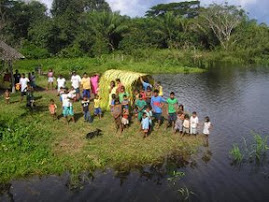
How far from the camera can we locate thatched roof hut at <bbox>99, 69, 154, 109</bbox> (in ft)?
51.6

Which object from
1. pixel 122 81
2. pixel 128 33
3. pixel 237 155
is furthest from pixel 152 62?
pixel 237 155

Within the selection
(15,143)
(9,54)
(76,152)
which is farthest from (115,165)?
(9,54)

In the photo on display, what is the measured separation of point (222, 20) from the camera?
49.6m

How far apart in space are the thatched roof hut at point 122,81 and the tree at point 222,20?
117ft

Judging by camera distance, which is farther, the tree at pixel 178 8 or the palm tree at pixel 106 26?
the tree at pixel 178 8

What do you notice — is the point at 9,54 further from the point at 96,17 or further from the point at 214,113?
the point at 96,17

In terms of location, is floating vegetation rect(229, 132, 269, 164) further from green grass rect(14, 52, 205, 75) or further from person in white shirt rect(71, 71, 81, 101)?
green grass rect(14, 52, 205, 75)

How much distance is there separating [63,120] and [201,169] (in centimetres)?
680

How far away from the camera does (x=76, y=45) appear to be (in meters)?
44.0

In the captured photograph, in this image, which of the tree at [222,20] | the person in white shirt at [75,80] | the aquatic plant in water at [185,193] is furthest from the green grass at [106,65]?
the aquatic plant in water at [185,193]

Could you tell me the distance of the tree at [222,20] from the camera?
161 feet

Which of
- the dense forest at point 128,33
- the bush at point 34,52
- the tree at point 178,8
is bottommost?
the bush at point 34,52

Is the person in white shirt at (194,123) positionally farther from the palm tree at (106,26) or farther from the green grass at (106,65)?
the palm tree at (106,26)

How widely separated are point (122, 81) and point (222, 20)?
123 ft
